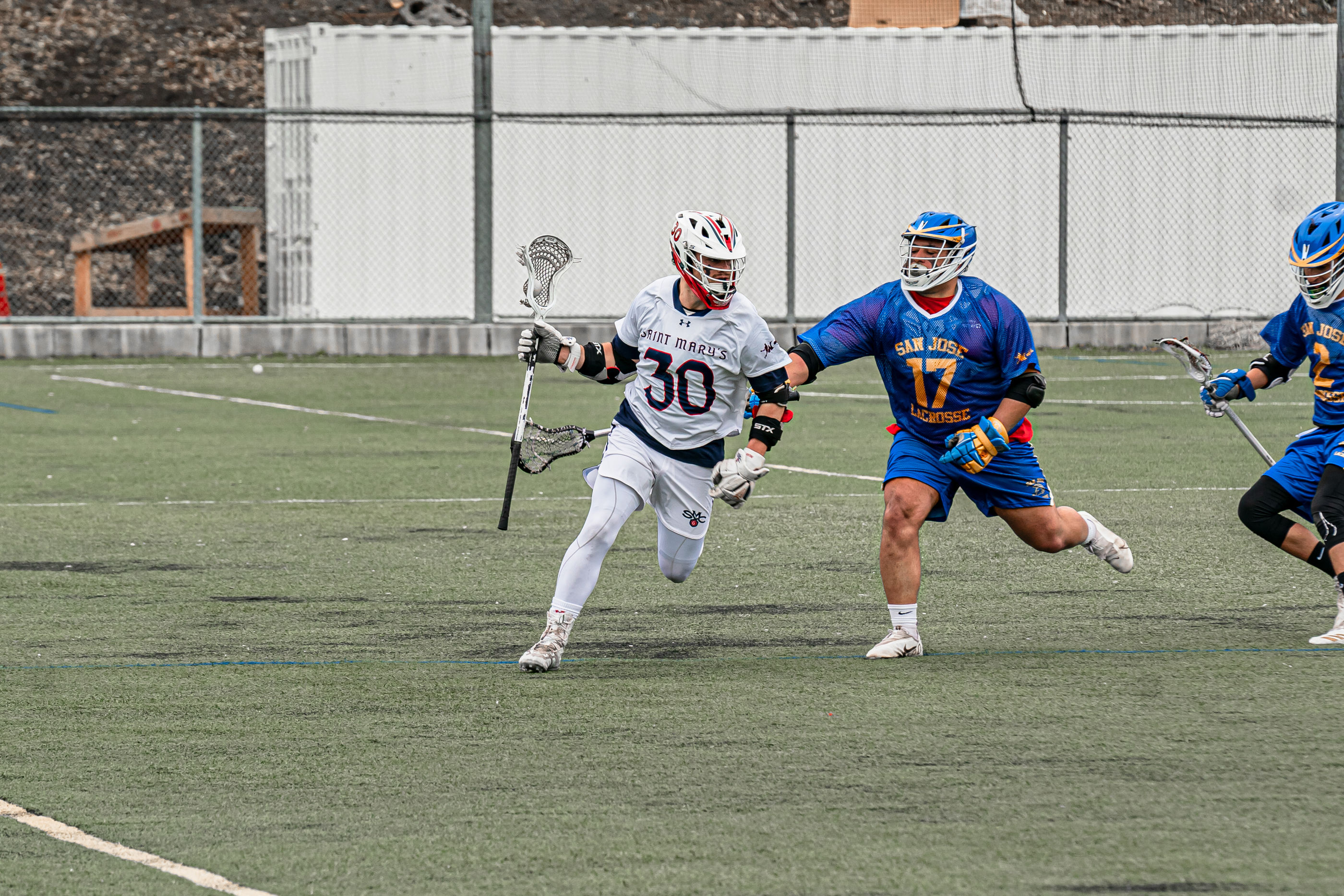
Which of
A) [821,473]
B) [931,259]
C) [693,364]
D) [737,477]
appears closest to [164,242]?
[821,473]

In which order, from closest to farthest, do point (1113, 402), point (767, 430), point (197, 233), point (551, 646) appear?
1. point (551, 646)
2. point (767, 430)
3. point (1113, 402)
4. point (197, 233)

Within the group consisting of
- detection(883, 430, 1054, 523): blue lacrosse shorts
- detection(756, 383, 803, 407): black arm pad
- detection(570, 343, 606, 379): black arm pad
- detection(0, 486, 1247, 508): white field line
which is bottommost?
detection(0, 486, 1247, 508): white field line

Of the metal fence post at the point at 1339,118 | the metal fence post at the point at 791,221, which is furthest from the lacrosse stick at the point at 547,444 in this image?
the metal fence post at the point at 1339,118

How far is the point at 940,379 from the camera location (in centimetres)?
757

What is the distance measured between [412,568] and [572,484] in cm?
341

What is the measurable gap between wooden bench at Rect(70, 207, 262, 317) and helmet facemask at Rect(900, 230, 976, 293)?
16415 millimetres

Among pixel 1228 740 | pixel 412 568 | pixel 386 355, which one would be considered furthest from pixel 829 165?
pixel 1228 740

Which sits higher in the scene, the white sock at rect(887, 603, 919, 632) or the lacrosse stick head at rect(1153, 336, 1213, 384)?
the lacrosse stick head at rect(1153, 336, 1213, 384)

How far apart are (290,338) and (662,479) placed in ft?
49.6

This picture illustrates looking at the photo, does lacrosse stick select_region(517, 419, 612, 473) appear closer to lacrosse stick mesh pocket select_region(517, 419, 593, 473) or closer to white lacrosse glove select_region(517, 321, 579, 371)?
lacrosse stick mesh pocket select_region(517, 419, 593, 473)

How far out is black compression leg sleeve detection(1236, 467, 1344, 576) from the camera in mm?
7695

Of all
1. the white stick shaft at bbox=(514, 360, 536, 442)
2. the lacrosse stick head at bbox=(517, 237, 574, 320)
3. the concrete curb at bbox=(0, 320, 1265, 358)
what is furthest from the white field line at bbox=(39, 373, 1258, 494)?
the white stick shaft at bbox=(514, 360, 536, 442)

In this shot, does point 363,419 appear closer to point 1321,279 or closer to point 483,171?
point 483,171

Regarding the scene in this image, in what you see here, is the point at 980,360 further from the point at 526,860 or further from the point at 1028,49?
the point at 1028,49
